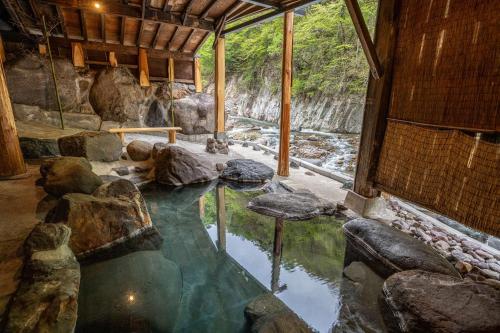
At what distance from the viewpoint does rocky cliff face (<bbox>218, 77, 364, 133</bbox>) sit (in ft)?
46.2

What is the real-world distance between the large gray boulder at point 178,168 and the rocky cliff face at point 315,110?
8.36 meters

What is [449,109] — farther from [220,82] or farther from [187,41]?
[187,41]

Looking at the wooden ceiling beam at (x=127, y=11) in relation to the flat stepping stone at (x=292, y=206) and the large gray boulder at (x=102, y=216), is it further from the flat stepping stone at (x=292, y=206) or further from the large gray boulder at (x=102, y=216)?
the flat stepping stone at (x=292, y=206)

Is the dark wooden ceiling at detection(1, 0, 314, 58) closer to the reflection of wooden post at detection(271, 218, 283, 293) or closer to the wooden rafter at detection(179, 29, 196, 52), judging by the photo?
the wooden rafter at detection(179, 29, 196, 52)

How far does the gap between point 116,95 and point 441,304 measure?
9584mm

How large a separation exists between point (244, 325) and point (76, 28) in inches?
351

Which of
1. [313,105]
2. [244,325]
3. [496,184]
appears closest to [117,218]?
[244,325]

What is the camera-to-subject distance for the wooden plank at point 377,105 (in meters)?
3.29

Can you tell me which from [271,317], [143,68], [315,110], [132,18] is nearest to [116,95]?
[143,68]

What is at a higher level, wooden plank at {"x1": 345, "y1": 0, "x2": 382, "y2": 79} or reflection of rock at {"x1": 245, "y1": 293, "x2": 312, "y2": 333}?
wooden plank at {"x1": 345, "y1": 0, "x2": 382, "y2": 79}

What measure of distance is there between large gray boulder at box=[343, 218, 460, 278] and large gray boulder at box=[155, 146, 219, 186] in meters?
3.42

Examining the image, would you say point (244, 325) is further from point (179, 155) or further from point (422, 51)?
point (179, 155)

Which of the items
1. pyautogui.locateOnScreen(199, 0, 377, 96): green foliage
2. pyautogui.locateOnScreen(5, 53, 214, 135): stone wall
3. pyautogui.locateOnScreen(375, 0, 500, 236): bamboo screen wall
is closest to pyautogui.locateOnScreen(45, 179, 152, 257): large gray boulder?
pyautogui.locateOnScreen(375, 0, 500, 236): bamboo screen wall

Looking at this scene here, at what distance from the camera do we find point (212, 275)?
118 inches
